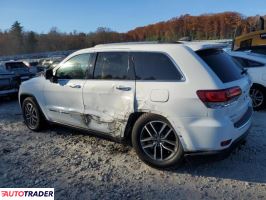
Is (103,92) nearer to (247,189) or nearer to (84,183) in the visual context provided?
(84,183)

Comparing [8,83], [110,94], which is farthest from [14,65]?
[110,94]

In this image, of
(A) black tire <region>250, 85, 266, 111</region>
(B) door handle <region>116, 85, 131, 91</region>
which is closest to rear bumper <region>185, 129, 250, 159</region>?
(B) door handle <region>116, 85, 131, 91</region>

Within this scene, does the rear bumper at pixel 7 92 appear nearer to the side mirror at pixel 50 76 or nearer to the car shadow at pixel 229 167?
the side mirror at pixel 50 76

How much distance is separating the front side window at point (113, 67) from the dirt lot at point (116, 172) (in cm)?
122

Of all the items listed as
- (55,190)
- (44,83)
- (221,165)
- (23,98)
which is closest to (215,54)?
(221,165)

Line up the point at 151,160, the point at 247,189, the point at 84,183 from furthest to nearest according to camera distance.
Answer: the point at 151,160 → the point at 84,183 → the point at 247,189

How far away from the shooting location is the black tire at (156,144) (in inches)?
195

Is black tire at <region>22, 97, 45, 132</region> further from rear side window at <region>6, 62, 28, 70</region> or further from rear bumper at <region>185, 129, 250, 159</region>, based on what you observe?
rear side window at <region>6, 62, 28, 70</region>

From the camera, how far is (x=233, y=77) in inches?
199

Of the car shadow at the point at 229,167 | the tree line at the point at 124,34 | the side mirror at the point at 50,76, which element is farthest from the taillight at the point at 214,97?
the tree line at the point at 124,34

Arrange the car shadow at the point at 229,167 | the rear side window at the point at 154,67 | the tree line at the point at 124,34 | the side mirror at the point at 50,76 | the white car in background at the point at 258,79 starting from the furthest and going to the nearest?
the tree line at the point at 124,34 < the white car in background at the point at 258,79 < the side mirror at the point at 50,76 < the rear side window at the point at 154,67 < the car shadow at the point at 229,167

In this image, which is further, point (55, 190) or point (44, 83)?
point (44, 83)

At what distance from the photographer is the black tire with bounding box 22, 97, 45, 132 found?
23.5ft

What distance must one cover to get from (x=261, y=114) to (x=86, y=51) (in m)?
4.32
